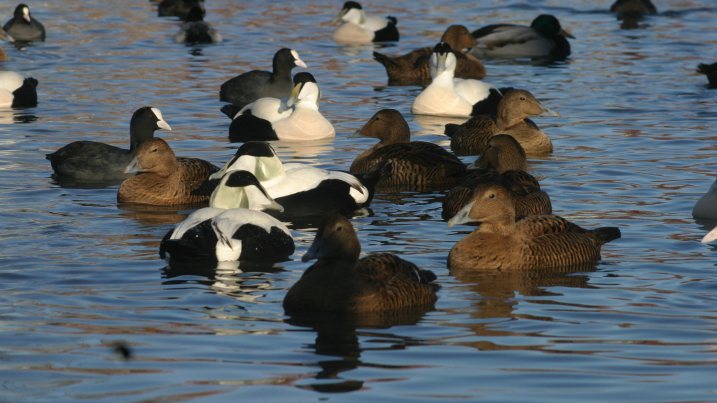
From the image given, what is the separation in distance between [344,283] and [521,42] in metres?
16.8

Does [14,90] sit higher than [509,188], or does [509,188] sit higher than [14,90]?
[14,90]

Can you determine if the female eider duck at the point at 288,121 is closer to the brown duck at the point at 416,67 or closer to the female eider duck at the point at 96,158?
the female eider duck at the point at 96,158

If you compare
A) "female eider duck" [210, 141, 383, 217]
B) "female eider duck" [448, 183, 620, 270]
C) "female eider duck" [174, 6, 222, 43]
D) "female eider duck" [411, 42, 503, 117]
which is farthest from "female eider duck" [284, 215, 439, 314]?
"female eider duck" [174, 6, 222, 43]

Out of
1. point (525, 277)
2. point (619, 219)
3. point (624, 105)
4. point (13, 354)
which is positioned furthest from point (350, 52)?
point (13, 354)

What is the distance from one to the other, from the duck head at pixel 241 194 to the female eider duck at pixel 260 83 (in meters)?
7.50

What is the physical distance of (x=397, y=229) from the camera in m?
9.15

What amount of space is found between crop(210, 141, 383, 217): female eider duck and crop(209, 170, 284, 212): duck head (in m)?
0.55

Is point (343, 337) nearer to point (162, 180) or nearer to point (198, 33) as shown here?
point (162, 180)

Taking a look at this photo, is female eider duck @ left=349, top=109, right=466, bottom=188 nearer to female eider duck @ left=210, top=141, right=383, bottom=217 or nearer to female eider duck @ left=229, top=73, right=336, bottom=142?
female eider duck @ left=210, top=141, right=383, bottom=217

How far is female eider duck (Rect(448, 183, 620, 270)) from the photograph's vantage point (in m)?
7.80

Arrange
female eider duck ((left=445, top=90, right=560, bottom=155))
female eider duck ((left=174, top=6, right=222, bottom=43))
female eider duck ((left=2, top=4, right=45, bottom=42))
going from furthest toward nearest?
female eider duck ((left=174, top=6, right=222, bottom=43)), female eider duck ((left=2, top=4, right=45, bottom=42)), female eider duck ((left=445, top=90, right=560, bottom=155))

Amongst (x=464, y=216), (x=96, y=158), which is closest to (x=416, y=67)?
(x=96, y=158)

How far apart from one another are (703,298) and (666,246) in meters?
1.53

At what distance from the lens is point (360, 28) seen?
79.6ft
